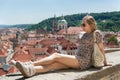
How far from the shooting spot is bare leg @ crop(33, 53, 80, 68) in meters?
3.67

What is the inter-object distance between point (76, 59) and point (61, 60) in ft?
0.63

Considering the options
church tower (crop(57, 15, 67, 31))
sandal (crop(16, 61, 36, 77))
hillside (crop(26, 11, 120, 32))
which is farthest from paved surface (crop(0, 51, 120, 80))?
hillside (crop(26, 11, 120, 32))

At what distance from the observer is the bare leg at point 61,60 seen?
12.0ft

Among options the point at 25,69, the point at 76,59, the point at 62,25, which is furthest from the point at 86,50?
the point at 62,25

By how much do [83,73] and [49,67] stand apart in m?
0.37

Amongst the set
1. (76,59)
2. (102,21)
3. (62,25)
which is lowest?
(62,25)

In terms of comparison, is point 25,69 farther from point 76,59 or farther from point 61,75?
point 76,59

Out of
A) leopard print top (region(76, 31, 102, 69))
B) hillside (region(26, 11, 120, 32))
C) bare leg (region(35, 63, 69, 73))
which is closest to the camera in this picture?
bare leg (region(35, 63, 69, 73))

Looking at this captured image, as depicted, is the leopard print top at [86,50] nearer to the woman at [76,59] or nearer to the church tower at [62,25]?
the woman at [76,59]

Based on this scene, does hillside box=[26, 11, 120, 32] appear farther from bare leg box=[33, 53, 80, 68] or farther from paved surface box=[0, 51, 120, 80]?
paved surface box=[0, 51, 120, 80]

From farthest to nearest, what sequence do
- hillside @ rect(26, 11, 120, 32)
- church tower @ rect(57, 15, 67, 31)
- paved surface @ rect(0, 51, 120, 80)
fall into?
hillside @ rect(26, 11, 120, 32) → church tower @ rect(57, 15, 67, 31) → paved surface @ rect(0, 51, 120, 80)

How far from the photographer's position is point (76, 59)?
3859 millimetres

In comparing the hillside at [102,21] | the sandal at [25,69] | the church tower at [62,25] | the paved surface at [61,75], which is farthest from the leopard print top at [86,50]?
the hillside at [102,21]

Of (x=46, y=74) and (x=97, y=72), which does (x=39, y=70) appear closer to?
(x=46, y=74)
